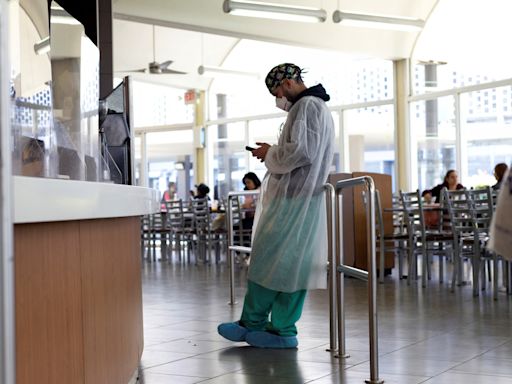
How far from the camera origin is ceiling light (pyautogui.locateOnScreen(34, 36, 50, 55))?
2.43 metres

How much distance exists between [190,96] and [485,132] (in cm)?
603

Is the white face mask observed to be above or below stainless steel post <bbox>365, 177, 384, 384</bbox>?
above

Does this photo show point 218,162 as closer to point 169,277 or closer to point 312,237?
point 169,277

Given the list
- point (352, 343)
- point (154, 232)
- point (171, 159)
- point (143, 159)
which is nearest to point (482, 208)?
point (352, 343)

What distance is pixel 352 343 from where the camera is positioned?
3848 mm

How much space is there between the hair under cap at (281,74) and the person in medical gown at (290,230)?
A: 105 mm

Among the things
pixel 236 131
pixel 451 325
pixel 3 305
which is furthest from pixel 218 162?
pixel 3 305

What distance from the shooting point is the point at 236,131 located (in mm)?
15500

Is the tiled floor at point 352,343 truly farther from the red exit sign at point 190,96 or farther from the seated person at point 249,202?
the red exit sign at point 190,96

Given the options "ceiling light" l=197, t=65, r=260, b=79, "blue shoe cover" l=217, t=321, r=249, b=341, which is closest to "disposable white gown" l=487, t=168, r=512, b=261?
"blue shoe cover" l=217, t=321, r=249, b=341

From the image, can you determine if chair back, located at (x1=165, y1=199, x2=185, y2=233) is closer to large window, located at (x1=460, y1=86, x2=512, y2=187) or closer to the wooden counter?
large window, located at (x1=460, y1=86, x2=512, y2=187)

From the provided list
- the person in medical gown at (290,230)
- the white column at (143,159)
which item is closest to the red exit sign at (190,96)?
the white column at (143,159)

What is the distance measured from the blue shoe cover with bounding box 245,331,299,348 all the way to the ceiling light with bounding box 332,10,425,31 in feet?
20.5

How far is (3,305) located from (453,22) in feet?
37.6
